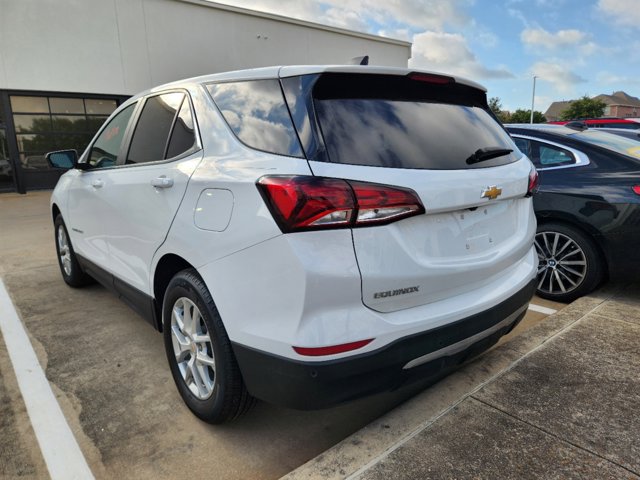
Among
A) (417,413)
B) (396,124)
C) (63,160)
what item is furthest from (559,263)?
(63,160)

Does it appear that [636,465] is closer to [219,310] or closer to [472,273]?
[472,273]

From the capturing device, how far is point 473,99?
256 centimetres

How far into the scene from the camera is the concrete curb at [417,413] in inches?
75.0

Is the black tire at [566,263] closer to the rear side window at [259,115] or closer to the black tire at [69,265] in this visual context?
the rear side window at [259,115]

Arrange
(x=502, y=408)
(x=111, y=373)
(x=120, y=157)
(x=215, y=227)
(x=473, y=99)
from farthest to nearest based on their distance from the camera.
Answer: (x=120, y=157)
(x=111, y=373)
(x=473, y=99)
(x=502, y=408)
(x=215, y=227)

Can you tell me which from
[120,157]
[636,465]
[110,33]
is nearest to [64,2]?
[110,33]

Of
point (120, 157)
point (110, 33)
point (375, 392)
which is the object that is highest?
point (110, 33)

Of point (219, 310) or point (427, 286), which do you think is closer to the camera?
point (427, 286)

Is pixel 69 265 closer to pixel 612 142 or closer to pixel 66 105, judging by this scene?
pixel 612 142

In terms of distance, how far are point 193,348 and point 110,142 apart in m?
1.97

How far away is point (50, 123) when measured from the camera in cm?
1527

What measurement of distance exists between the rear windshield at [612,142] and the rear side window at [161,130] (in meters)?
3.51

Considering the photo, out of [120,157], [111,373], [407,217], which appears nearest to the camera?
[407,217]

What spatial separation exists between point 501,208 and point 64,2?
16.7m
